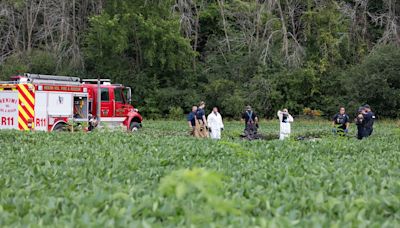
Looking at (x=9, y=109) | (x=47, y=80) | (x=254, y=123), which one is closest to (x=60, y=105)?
(x=47, y=80)

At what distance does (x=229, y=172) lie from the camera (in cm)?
856

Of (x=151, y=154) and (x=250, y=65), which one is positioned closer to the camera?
(x=151, y=154)

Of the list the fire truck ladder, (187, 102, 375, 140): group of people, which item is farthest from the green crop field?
the fire truck ladder

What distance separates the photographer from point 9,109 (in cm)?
2428

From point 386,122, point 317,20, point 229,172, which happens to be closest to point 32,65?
point 317,20

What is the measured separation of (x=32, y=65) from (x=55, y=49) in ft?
7.14

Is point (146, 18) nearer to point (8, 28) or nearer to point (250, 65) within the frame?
point (250, 65)

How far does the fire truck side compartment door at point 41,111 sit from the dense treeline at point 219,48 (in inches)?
803

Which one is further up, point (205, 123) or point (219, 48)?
point (219, 48)

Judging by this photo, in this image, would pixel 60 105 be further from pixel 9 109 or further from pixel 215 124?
pixel 215 124

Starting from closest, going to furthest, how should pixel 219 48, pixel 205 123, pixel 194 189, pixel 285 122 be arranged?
pixel 194 189 → pixel 285 122 → pixel 205 123 → pixel 219 48

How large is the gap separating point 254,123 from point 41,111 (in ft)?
27.8

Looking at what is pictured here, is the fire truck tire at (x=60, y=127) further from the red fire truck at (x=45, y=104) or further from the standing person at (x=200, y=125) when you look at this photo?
the standing person at (x=200, y=125)

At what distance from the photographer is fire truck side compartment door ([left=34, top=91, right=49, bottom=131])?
24.1 m
